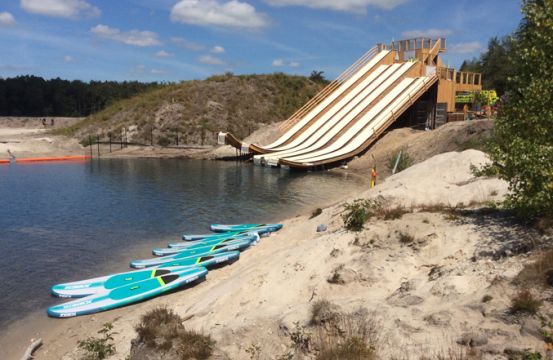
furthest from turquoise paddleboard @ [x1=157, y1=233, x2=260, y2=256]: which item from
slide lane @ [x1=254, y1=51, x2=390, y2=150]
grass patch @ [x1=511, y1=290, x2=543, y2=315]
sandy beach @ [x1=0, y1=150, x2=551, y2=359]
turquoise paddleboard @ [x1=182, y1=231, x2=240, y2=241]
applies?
slide lane @ [x1=254, y1=51, x2=390, y2=150]

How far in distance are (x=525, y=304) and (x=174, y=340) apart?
6232mm

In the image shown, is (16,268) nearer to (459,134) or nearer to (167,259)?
(167,259)

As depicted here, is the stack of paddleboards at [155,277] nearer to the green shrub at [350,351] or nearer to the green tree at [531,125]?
the green shrub at [350,351]

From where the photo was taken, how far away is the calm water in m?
18.5

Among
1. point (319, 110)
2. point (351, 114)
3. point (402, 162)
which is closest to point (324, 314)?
point (402, 162)

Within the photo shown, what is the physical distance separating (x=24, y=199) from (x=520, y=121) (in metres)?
31.4

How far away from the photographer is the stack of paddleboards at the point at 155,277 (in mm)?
15117

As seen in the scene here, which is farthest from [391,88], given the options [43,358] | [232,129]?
[43,358]

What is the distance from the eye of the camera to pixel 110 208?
28844 millimetres

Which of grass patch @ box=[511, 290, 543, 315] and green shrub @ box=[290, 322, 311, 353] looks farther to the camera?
green shrub @ box=[290, 322, 311, 353]

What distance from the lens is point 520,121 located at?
1118 cm

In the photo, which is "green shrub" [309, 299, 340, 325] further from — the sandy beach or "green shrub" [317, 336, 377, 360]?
"green shrub" [317, 336, 377, 360]

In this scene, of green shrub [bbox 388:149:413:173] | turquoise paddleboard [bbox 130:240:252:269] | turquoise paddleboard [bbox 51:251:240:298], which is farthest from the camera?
green shrub [bbox 388:149:413:173]

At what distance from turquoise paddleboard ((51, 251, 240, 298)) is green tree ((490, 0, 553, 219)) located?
442 inches
